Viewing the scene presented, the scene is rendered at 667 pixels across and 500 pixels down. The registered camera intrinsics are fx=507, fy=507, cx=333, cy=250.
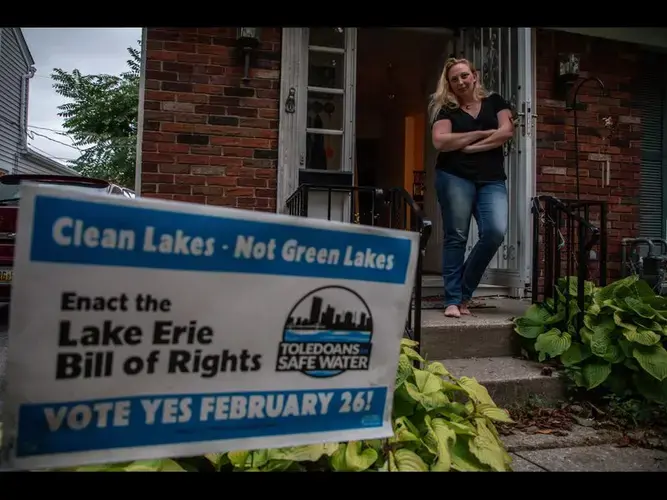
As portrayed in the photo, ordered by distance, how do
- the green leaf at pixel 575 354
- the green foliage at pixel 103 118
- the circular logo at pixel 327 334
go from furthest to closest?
the green foliage at pixel 103 118 → the green leaf at pixel 575 354 → the circular logo at pixel 327 334

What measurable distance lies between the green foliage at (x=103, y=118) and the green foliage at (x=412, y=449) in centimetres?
1591

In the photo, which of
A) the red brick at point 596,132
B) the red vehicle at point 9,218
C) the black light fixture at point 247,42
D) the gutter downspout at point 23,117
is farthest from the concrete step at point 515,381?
the gutter downspout at point 23,117

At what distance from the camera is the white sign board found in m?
0.89

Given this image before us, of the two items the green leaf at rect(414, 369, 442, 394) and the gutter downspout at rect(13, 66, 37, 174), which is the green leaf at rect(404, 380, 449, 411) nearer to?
the green leaf at rect(414, 369, 442, 394)

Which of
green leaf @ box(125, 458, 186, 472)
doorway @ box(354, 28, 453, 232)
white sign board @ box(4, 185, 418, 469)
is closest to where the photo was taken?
white sign board @ box(4, 185, 418, 469)

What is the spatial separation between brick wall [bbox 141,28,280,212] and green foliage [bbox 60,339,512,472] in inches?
107

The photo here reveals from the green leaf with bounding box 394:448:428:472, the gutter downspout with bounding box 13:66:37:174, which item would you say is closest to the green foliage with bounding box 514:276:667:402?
the green leaf with bounding box 394:448:428:472

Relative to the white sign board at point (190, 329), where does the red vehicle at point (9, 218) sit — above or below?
above

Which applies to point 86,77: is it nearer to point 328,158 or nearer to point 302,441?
point 328,158

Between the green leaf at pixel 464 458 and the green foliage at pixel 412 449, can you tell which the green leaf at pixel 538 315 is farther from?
the green leaf at pixel 464 458

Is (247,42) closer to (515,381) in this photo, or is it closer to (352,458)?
(515,381)

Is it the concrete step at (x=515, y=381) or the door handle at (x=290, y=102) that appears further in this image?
the door handle at (x=290, y=102)

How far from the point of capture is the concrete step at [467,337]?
121 inches
